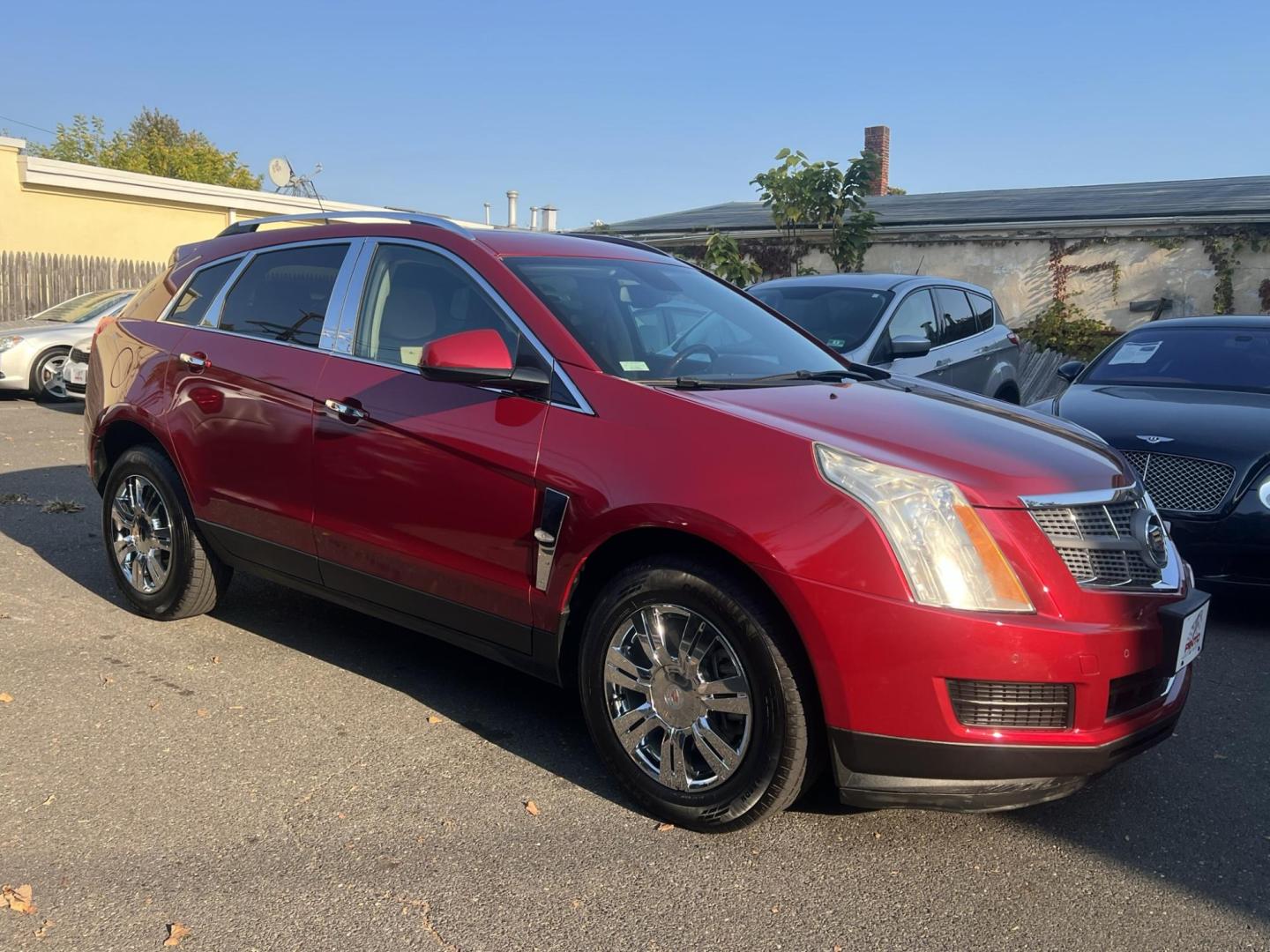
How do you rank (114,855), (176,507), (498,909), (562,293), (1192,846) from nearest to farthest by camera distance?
(498,909)
(114,855)
(1192,846)
(562,293)
(176,507)

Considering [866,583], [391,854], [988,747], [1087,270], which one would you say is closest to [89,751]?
[391,854]

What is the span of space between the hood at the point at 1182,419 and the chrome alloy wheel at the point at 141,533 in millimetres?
4680

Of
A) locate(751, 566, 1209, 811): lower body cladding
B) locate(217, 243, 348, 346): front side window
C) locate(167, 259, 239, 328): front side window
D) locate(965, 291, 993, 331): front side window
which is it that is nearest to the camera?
locate(751, 566, 1209, 811): lower body cladding

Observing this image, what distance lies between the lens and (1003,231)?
1662 centimetres

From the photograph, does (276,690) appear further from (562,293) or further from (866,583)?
Answer: (866,583)

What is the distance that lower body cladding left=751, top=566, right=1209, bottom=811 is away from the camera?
2955 mm

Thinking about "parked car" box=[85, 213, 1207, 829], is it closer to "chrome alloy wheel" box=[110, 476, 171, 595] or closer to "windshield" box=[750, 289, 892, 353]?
"chrome alloy wheel" box=[110, 476, 171, 595]

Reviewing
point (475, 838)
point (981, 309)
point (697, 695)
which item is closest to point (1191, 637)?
point (697, 695)

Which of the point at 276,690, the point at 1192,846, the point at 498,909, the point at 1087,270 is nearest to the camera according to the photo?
the point at 498,909

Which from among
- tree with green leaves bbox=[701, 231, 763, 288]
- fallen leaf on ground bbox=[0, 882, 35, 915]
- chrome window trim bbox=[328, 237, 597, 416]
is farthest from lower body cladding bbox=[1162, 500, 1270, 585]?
tree with green leaves bbox=[701, 231, 763, 288]

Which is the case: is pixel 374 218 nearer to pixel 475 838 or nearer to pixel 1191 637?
pixel 475 838

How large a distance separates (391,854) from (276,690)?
1.46 meters

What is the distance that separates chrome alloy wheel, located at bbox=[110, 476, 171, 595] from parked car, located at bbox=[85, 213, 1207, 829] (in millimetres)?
276

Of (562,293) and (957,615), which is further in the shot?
(562,293)
